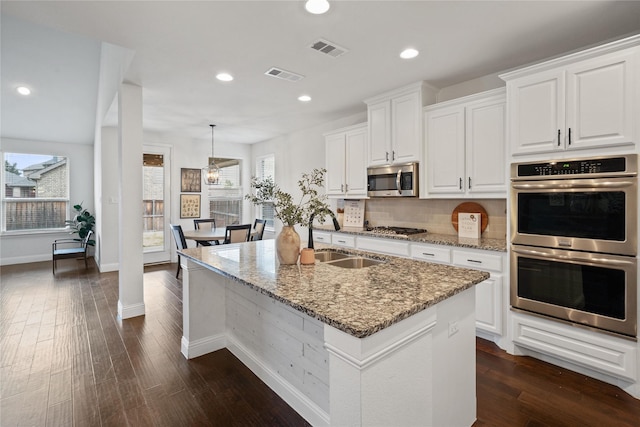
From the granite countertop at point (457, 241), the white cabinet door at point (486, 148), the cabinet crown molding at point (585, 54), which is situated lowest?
the granite countertop at point (457, 241)

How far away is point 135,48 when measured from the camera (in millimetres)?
2703

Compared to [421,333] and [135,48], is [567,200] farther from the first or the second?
[135,48]

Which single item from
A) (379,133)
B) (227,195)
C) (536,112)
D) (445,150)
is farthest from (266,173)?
(536,112)

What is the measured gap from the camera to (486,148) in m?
3.08

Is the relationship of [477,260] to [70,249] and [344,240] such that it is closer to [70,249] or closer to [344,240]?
[344,240]

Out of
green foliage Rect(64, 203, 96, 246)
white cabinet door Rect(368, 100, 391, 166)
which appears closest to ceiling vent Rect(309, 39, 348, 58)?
white cabinet door Rect(368, 100, 391, 166)

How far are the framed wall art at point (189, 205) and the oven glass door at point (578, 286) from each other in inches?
239

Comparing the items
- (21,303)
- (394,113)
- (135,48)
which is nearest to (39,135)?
(21,303)

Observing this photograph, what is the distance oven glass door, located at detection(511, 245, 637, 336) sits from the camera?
2.13 metres

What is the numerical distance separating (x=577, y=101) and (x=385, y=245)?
2.11 meters

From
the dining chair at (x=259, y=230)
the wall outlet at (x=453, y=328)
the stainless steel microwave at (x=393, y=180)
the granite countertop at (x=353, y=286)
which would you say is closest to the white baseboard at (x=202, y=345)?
the granite countertop at (x=353, y=286)

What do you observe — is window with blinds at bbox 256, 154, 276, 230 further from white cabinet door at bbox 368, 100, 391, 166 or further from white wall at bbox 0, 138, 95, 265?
white wall at bbox 0, 138, 95, 265

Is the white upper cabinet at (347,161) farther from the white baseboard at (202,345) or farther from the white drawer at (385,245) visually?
the white baseboard at (202,345)

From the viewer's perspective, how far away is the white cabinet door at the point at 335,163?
4590 mm
